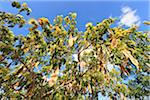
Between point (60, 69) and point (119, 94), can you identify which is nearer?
point (60, 69)

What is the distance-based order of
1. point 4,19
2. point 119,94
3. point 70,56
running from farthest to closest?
point 119,94 < point 70,56 < point 4,19

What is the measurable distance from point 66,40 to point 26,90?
8.40ft

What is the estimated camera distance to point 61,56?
42.3 feet

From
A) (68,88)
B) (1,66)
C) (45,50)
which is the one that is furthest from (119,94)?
(1,66)

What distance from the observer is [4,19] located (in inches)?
472

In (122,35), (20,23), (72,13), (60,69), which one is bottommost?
(60,69)

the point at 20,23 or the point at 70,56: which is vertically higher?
the point at 20,23

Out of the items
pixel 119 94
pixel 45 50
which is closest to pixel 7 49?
pixel 45 50

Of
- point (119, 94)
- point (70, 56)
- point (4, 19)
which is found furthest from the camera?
point (119, 94)

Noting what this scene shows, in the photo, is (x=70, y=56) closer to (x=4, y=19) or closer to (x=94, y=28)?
(x=94, y=28)

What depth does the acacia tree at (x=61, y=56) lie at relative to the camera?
471 inches

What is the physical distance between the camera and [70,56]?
42.3 ft

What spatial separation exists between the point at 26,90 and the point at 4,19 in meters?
2.95

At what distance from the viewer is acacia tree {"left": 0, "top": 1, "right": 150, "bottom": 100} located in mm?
11969
